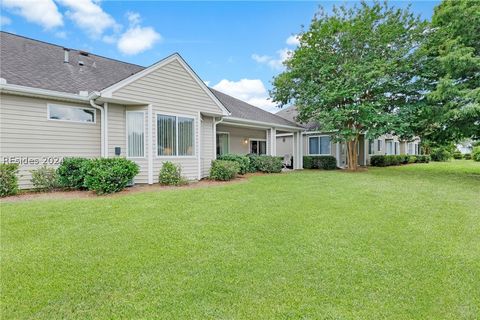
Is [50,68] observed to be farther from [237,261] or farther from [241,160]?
[237,261]

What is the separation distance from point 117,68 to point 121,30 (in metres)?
3.11

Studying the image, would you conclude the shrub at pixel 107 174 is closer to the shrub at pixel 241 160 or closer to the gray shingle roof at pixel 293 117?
the shrub at pixel 241 160

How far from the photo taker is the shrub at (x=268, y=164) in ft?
47.1

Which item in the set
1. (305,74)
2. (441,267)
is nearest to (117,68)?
(305,74)

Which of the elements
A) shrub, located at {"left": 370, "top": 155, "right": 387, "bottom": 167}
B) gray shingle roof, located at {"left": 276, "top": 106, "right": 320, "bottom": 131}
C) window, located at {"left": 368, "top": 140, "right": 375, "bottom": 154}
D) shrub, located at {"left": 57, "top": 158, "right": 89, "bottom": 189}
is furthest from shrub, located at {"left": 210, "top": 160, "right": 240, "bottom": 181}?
window, located at {"left": 368, "top": 140, "right": 375, "bottom": 154}

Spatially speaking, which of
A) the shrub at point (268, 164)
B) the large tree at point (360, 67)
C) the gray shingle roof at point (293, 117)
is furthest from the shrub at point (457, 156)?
the shrub at point (268, 164)

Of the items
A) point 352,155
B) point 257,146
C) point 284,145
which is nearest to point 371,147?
point 352,155

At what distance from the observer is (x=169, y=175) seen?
377 inches

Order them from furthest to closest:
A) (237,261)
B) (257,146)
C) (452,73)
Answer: (257,146) → (452,73) → (237,261)

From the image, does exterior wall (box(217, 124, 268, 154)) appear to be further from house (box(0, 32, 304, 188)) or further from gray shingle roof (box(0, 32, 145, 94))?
gray shingle roof (box(0, 32, 145, 94))

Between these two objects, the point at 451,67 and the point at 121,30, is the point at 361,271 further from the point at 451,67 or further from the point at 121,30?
the point at 121,30

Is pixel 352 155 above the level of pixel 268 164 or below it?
above

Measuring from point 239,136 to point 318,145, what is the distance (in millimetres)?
6993

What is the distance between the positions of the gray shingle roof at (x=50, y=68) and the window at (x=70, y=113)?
0.61 m
